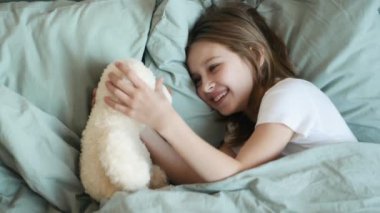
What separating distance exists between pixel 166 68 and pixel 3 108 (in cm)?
38

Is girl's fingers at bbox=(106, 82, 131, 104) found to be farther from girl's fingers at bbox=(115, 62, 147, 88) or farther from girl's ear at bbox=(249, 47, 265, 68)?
girl's ear at bbox=(249, 47, 265, 68)

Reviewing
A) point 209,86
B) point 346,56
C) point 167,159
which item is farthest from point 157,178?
point 346,56

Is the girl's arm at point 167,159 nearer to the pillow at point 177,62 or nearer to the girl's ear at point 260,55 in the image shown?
the pillow at point 177,62

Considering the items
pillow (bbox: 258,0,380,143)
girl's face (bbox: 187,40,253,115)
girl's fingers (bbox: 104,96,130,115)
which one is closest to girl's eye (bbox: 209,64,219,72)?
girl's face (bbox: 187,40,253,115)

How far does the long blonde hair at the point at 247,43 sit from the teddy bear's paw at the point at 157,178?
24 cm

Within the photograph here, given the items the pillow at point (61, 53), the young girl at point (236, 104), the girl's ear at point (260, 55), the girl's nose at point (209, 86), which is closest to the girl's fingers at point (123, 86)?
the young girl at point (236, 104)

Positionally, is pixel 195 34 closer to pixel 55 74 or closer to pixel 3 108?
pixel 55 74

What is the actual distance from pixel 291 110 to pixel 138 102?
1.11 feet

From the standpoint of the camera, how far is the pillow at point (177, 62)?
3.69 ft

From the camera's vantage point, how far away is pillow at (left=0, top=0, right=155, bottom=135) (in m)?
1.03

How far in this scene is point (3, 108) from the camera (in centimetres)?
92

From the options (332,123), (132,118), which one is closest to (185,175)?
(132,118)

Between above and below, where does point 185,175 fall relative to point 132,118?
below

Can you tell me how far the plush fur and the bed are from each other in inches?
1.4
